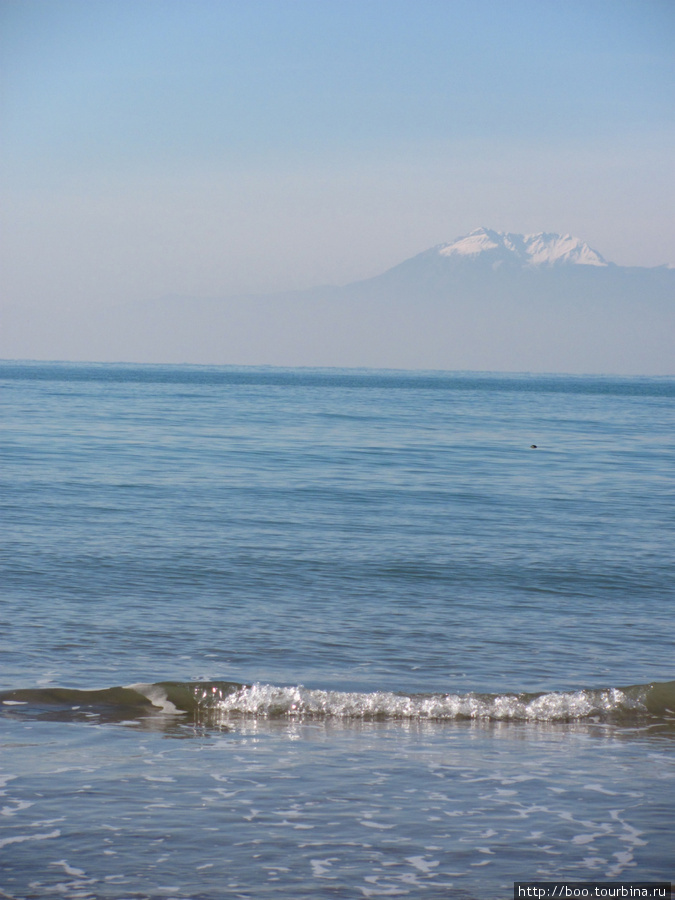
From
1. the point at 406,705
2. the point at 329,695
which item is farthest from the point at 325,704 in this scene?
the point at 406,705

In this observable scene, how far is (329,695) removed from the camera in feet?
30.0

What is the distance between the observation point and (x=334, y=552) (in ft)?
53.1

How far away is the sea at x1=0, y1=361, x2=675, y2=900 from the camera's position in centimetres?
595

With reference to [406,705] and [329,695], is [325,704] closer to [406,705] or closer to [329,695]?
[329,695]

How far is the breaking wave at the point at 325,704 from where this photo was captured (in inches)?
351

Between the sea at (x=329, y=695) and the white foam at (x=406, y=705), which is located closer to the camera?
the sea at (x=329, y=695)

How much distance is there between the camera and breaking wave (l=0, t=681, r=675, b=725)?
892 centimetres

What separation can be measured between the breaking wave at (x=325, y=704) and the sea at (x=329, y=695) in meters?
0.03

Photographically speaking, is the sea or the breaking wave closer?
the sea

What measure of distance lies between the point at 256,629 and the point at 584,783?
17.7 feet

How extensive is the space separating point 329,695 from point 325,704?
0.11m

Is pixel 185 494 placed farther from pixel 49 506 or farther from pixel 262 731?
pixel 262 731

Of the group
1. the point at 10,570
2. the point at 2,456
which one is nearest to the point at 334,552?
the point at 10,570

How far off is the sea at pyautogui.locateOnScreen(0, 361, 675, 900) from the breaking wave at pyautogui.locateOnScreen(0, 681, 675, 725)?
0.03m
